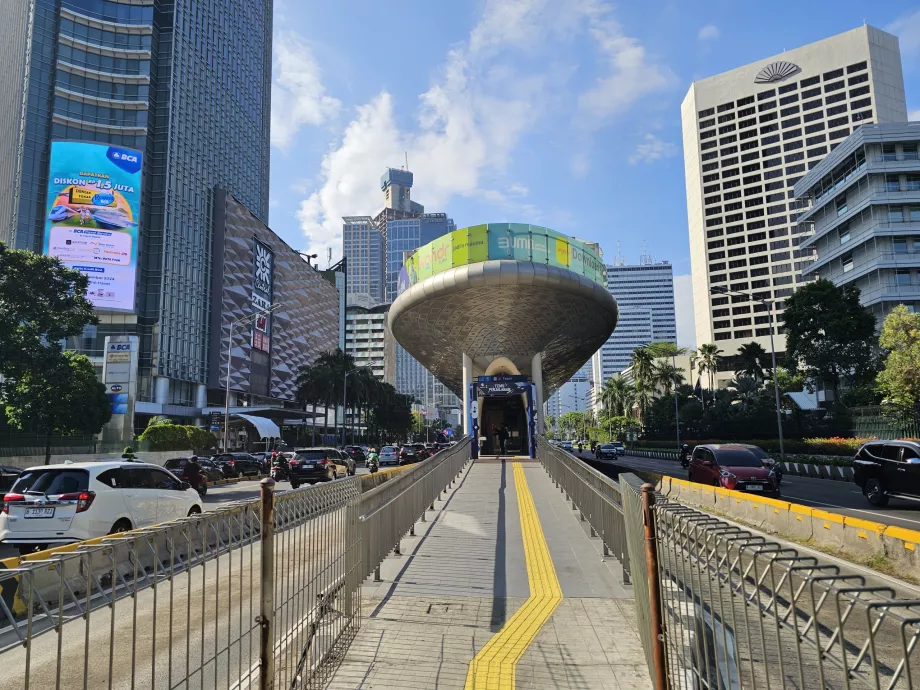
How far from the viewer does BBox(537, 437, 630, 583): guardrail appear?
745cm

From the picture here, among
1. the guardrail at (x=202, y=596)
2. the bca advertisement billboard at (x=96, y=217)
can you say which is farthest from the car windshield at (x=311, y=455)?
the bca advertisement billboard at (x=96, y=217)

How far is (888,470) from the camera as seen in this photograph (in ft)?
49.0

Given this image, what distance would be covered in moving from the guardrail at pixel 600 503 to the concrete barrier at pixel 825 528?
3936 mm

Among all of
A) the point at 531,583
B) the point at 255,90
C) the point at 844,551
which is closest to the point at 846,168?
the point at 844,551

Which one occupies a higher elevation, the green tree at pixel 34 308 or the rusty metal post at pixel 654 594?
the green tree at pixel 34 308

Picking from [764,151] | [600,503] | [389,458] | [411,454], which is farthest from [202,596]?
[764,151]

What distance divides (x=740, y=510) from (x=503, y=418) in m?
26.0

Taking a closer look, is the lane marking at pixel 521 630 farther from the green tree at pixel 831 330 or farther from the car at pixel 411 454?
the green tree at pixel 831 330

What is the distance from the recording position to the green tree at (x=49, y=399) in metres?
29.9

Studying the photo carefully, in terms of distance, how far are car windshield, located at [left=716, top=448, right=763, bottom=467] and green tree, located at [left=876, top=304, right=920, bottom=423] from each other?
15.7m

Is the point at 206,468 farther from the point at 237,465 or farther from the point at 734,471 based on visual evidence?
the point at 734,471

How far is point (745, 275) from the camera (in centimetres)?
10894

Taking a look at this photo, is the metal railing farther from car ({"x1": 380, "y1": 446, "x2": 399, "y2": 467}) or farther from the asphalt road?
car ({"x1": 380, "y1": 446, "x2": 399, "y2": 467})

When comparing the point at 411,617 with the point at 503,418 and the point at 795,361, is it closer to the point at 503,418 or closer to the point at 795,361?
the point at 503,418
